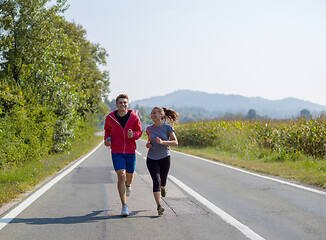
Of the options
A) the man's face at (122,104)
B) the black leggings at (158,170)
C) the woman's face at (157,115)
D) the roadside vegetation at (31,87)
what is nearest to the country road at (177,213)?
the black leggings at (158,170)

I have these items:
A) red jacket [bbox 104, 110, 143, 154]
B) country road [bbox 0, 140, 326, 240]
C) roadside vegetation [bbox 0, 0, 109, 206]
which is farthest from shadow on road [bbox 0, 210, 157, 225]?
roadside vegetation [bbox 0, 0, 109, 206]

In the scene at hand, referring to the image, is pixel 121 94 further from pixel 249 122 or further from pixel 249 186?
pixel 249 122

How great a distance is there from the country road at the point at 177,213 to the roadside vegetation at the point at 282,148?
2331 mm

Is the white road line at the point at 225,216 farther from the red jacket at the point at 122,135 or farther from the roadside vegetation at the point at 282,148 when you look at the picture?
the roadside vegetation at the point at 282,148

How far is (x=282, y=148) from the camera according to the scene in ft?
49.5

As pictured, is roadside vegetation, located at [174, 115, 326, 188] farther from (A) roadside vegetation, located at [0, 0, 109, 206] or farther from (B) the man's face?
(A) roadside vegetation, located at [0, 0, 109, 206]

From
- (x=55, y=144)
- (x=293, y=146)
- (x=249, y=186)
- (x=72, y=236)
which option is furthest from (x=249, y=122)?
(x=72, y=236)

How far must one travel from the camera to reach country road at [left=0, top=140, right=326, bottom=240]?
4.61 metres

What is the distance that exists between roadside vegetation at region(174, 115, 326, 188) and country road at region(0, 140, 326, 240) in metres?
2.33

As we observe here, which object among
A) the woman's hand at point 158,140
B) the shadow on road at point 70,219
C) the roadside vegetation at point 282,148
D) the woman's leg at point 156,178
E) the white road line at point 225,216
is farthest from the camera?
the roadside vegetation at point 282,148

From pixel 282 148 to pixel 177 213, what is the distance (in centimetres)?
1055

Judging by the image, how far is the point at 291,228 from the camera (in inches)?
190

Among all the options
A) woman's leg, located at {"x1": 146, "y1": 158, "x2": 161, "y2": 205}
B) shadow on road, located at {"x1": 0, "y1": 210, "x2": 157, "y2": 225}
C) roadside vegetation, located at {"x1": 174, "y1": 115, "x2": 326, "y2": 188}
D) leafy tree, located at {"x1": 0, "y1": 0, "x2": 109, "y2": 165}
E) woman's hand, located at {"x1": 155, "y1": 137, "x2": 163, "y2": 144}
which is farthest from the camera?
leafy tree, located at {"x1": 0, "y1": 0, "x2": 109, "y2": 165}

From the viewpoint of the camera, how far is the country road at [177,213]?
461 cm
